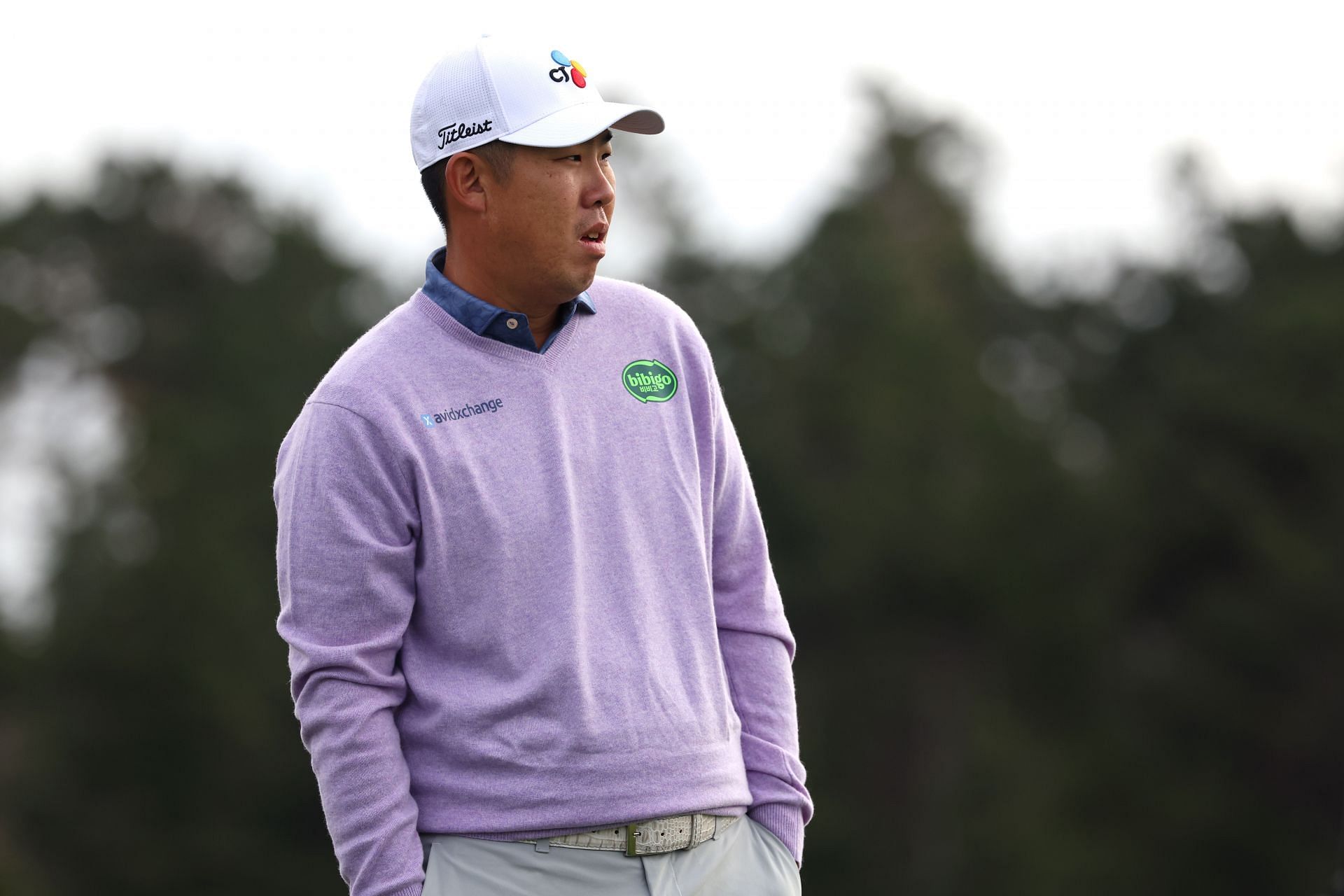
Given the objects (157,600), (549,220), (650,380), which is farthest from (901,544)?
(549,220)

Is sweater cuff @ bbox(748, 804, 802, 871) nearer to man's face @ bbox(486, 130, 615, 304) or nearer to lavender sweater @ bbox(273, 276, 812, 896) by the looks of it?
lavender sweater @ bbox(273, 276, 812, 896)

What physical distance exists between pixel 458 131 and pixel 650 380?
0.45m

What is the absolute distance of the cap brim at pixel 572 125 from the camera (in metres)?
2.47

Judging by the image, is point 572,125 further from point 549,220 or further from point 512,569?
point 512,569

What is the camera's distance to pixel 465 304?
251cm

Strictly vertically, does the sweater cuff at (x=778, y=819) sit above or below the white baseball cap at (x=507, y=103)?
below

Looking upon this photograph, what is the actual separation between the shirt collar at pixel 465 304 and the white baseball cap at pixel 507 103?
18 cm

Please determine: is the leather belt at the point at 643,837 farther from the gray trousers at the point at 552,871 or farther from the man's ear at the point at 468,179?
the man's ear at the point at 468,179

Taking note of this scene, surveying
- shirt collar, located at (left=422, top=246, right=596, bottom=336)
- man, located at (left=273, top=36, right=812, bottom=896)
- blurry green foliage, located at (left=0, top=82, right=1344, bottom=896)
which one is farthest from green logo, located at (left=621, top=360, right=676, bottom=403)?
blurry green foliage, located at (left=0, top=82, right=1344, bottom=896)

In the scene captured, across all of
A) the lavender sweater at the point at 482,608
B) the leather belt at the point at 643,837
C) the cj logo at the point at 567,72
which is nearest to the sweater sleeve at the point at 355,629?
the lavender sweater at the point at 482,608

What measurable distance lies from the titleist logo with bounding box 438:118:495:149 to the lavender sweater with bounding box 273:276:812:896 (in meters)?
0.28

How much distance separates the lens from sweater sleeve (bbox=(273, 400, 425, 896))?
2.34 metres

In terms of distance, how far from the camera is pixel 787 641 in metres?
2.74

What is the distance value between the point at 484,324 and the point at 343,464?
29 centimetres
